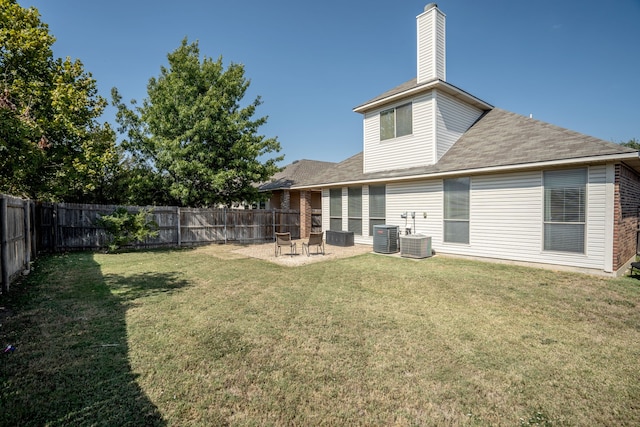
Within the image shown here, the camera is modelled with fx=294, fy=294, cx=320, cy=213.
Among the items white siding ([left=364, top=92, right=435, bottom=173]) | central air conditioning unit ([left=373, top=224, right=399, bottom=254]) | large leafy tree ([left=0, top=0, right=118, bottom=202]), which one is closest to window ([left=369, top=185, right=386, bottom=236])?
white siding ([left=364, top=92, right=435, bottom=173])

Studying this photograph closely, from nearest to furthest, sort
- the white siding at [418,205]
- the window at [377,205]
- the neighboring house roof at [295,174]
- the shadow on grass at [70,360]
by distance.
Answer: the shadow on grass at [70,360]
the white siding at [418,205]
the window at [377,205]
the neighboring house roof at [295,174]

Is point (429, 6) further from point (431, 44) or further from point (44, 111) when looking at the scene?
point (44, 111)

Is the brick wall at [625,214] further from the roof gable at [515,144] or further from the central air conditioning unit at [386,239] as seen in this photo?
the central air conditioning unit at [386,239]

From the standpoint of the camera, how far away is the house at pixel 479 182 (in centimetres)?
791

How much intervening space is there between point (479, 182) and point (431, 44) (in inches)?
253

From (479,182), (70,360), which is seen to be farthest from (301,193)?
(70,360)

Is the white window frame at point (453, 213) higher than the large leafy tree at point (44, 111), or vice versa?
the large leafy tree at point (44, 111)

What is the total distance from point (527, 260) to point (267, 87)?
16.3 metres

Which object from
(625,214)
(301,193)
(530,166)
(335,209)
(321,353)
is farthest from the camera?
(301,193)

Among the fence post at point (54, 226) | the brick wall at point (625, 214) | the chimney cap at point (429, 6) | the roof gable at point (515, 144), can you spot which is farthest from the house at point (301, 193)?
the brick wall at point (625, 214)

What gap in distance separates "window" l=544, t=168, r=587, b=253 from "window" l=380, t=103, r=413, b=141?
17.7ft

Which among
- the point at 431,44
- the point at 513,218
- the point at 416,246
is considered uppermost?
the point at 431,44

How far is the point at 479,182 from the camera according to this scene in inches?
397

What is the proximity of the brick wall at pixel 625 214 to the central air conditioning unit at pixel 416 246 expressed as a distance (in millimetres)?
4809
